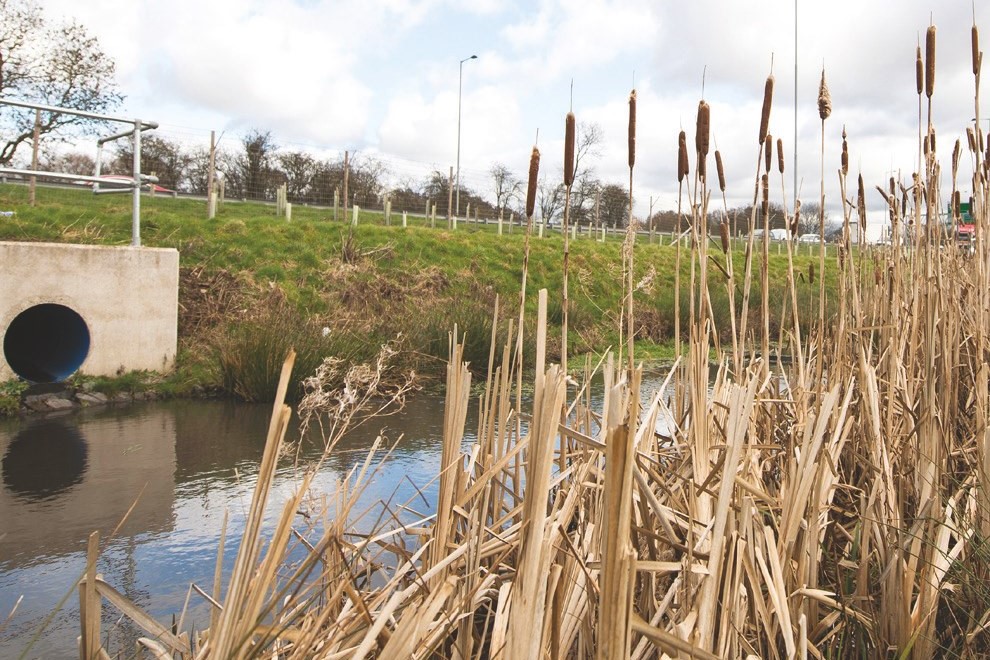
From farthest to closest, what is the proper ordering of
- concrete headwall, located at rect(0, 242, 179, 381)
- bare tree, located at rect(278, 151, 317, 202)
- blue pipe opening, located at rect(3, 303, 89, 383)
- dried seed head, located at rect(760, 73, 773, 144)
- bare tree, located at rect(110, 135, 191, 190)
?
bare tree, located at rect(278, 151, 317, 202)
bare tree, located at rect(110, 135, 191, 190)
blue pipe opening, located at rect(3, 303, 89, 383)
concrete headwall, located at rect(0, 242, 179, 381)
dried seed head, located at rect(760, 73, 773, 144)

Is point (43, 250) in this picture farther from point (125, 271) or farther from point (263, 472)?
point (263, 472)

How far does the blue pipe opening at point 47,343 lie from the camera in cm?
782

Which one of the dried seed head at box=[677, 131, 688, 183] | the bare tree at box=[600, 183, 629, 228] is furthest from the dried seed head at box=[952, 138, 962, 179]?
the bare tree at box=[600, 183, 629, 228]

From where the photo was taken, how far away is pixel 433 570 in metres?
1.47

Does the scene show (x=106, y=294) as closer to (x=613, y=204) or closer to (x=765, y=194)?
(x=765, y=194)

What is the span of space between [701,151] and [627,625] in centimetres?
126

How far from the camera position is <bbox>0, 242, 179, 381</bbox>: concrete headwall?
712 centimetres

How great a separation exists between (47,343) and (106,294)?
1624mm

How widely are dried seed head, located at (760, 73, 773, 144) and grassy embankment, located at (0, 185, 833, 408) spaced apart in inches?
169

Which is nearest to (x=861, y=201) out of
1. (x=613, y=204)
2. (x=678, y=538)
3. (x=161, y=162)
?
(x=678, y=538)

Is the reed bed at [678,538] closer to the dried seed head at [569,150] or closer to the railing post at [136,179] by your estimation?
the dried seed head at [569,150]

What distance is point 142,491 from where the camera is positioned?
10.2ft

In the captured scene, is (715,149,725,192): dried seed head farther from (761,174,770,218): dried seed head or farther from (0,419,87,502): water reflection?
(0,419,87,502): water reflection

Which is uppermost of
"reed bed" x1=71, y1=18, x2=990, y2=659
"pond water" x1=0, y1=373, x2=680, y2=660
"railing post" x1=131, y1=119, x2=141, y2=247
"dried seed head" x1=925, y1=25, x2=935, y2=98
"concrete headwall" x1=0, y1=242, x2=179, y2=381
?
"railing post" x1=131, y1=119, x2=141, y2=247
